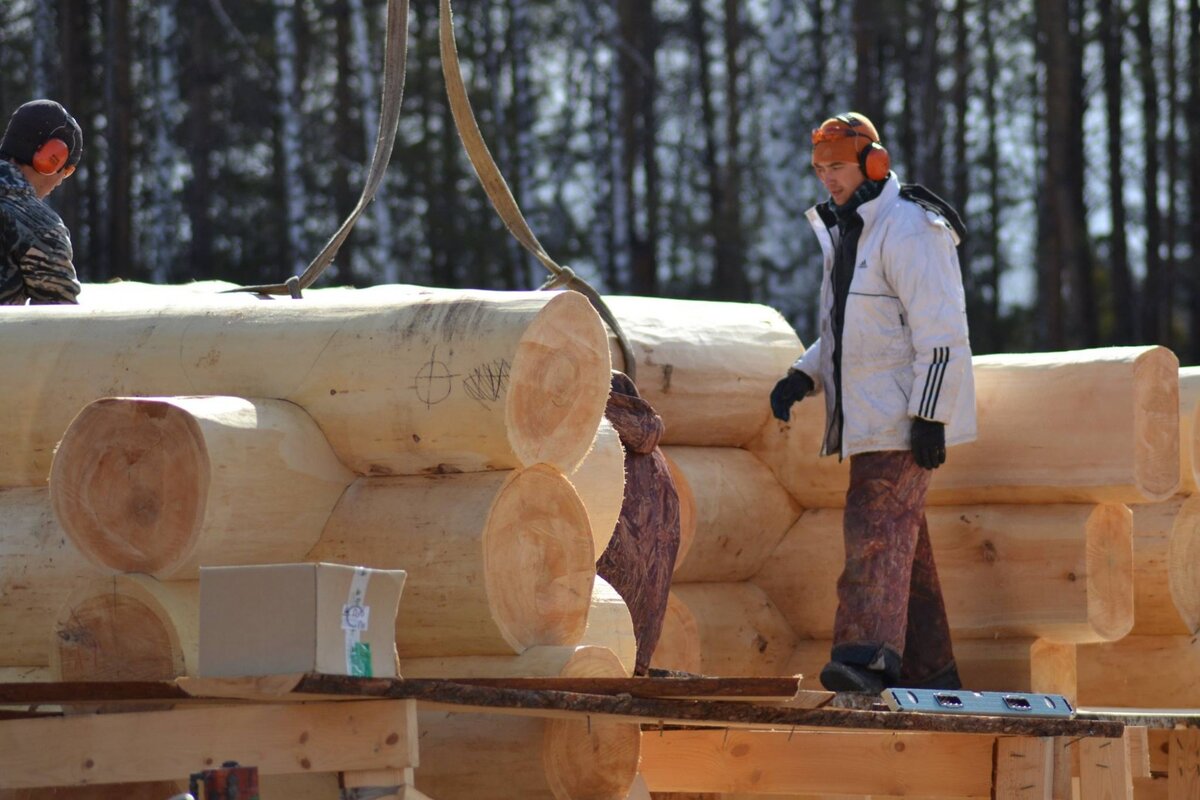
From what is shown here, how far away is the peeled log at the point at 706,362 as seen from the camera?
22.2ft

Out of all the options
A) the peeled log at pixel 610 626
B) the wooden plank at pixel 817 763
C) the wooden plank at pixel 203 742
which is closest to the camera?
the wooden plank at pixel 203 742

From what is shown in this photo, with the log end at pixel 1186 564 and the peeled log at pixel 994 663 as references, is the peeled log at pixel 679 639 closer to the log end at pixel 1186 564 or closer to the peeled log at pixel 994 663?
the peeled log at pixel 994 663

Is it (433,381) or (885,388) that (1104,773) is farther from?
(433,381)

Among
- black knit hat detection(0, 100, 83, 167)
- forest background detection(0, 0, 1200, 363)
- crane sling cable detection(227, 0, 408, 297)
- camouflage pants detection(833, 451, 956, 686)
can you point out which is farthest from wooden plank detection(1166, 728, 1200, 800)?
forest background detection(0, 0, 1200, 363)

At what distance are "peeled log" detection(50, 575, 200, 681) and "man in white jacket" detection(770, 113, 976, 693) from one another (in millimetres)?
2441

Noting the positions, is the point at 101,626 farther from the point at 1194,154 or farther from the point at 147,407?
the point at 1194,154

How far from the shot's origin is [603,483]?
16.6ft

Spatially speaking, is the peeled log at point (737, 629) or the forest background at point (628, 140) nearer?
the peeled log at point (737, 629)

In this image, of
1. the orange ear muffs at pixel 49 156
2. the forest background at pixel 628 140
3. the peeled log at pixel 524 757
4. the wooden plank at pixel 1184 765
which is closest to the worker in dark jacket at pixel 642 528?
the peeled log at pixel 524 757

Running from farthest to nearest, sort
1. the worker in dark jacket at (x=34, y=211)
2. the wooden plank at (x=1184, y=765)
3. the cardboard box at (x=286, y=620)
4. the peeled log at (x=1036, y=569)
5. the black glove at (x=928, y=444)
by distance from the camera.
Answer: the peeled log at (x=1036, y=569), the wooden plank at (x=1184, y=765), the black glove at (x=928, y=444), the worker in dark jacket at (x=34, y=211), the cardboard box at (x=286, y=620)

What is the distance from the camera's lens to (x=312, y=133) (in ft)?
71.2

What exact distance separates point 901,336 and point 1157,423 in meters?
0.95

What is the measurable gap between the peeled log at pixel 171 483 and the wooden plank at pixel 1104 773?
2.26 meters

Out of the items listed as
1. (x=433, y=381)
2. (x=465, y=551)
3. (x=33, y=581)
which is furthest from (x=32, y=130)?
(x=465, y=551)
